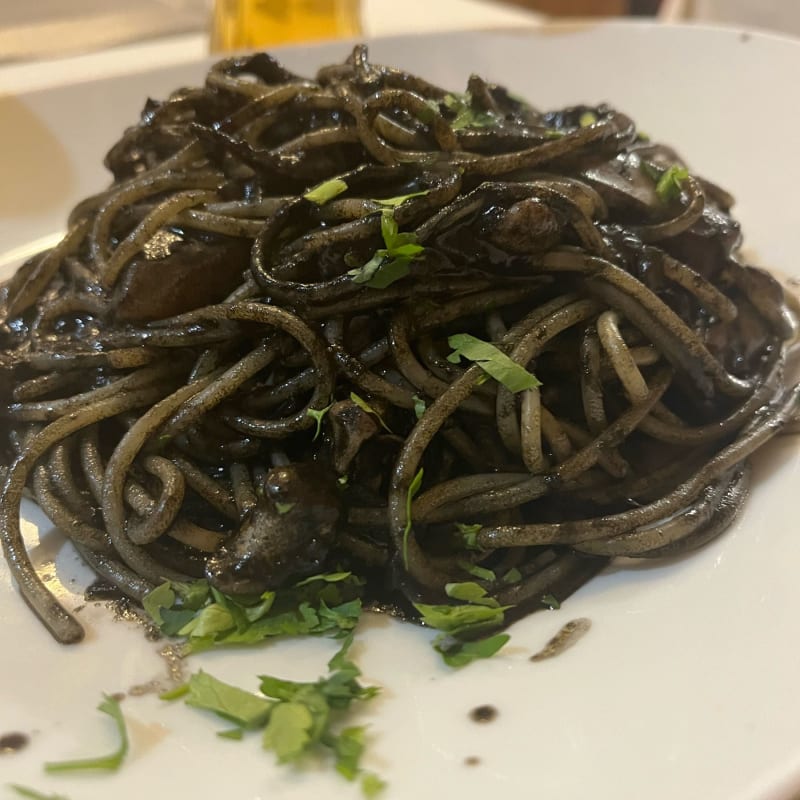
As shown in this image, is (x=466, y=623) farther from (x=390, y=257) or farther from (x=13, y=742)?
(x=13, y=742)

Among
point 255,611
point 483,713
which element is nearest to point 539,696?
point 483,713

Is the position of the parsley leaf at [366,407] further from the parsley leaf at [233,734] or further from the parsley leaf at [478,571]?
the parsley leaf at [233,734]

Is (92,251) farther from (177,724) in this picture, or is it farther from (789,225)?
(789,225)

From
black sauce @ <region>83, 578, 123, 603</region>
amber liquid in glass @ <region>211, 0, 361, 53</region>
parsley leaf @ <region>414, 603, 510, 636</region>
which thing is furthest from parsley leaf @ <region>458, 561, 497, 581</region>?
amber liquid in glass @ <region>211, 0, 361, 53</region>

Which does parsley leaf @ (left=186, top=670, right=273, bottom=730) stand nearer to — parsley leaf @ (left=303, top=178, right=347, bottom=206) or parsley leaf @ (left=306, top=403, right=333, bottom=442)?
parsley leaf @ (left=306, top=403, right=333, bottom=442)

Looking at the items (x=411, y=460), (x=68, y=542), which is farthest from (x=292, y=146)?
(x=68, y=542)

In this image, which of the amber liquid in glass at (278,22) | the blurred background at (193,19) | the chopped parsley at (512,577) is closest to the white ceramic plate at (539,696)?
the chopped parsley at (512,577)
